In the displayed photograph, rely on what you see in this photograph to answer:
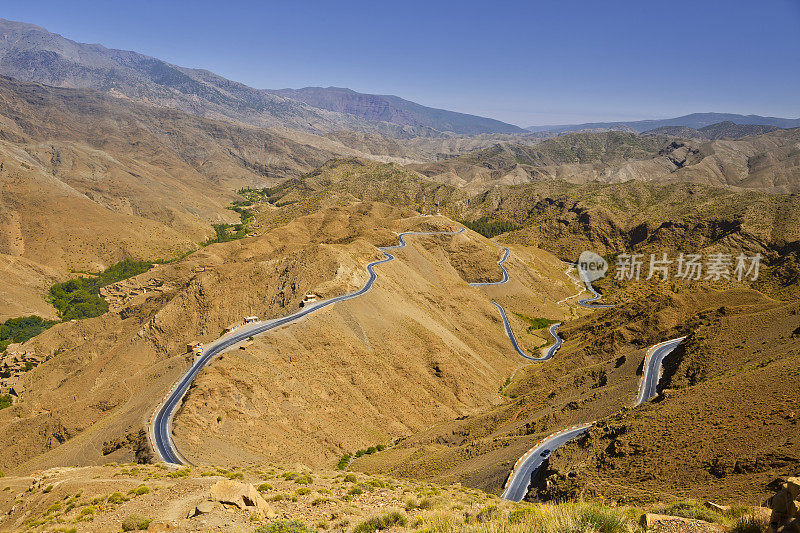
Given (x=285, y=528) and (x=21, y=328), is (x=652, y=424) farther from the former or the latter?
(x=21, y=328)

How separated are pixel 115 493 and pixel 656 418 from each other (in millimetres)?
31404

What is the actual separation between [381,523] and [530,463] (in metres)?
18.6

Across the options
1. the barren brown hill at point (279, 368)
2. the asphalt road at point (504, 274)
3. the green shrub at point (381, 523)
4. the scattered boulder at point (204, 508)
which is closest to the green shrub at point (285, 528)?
the green shrub at point (381, 523)

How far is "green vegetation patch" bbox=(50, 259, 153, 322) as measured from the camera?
95.9 m

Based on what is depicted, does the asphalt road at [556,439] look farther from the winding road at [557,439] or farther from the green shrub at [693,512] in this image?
the green shrub at [693,512]

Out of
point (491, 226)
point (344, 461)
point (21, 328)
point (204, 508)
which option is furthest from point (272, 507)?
point (491, 226)

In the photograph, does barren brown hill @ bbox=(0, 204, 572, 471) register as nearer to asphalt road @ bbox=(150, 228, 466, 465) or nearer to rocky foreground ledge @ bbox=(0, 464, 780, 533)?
asphalt road @ bbox=(150, 228, 466, 465)

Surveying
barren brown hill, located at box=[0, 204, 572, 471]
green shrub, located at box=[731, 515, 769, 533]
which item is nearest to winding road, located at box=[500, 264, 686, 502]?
barren brown hill, located at box=[0, 204, 572, 471]

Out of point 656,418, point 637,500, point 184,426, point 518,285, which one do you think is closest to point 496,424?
point 656,418

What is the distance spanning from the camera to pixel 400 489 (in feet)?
74.7

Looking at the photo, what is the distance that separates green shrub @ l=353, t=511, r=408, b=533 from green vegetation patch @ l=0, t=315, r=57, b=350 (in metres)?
88.3

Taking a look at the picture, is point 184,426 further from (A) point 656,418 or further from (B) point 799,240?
(B) point 799,240

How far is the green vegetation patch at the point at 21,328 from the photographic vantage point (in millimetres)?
79350

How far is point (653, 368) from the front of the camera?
44094 millimetres
